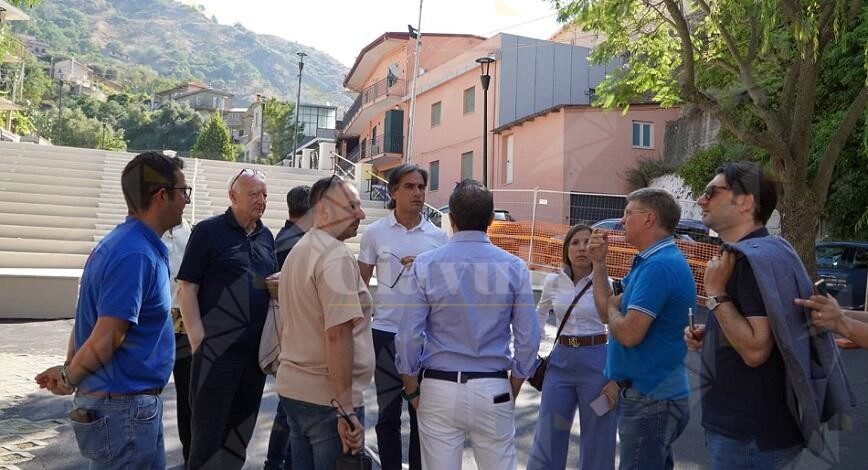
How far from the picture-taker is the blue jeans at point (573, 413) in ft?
12.9

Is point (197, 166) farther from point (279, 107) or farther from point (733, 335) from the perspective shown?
point (279, 107)

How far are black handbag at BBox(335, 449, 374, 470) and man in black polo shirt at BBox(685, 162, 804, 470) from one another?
1280mm

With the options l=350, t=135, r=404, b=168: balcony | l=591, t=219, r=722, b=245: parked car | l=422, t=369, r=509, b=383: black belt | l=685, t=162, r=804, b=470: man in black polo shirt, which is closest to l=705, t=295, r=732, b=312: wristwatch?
l=685, t=162, r=804, b=470: man in black polo shirt

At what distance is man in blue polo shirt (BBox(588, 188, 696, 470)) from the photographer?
10.4 ft

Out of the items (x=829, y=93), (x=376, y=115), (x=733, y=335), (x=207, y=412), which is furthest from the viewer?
(x=376, y=115)

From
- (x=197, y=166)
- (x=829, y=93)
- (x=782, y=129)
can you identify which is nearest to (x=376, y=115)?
(x=197, y=166)

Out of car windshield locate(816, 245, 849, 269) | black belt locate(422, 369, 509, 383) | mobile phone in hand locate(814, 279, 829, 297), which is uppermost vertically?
mobile phone in hand locate(814, 279, 829, 297)

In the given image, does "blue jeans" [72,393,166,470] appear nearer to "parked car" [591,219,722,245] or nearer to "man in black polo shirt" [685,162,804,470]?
"man in black polo shirt" [685,162,804,470]

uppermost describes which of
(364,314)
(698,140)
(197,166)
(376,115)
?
(376,115)

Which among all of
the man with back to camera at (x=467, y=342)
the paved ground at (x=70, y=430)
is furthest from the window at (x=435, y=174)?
the man with back to camera at (x=467, y=342)

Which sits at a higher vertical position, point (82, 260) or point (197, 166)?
point (197, 166)

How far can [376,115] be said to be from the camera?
1640 inches

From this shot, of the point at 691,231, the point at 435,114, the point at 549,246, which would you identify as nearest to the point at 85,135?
the point at 435,114

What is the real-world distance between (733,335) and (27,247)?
1428cm
